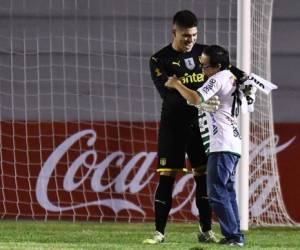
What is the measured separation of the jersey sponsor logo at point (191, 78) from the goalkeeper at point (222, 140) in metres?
0.32

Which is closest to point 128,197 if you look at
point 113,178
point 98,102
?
point 113,178

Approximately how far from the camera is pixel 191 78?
8570 mm

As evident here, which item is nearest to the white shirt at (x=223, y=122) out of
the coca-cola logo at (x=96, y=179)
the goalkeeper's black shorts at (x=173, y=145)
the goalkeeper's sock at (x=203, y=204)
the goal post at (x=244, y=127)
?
the goalkeeper's black shorts at (x=173, y=145)

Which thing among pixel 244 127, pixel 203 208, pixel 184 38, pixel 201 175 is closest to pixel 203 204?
pixel 203 208

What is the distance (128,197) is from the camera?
1170 cm

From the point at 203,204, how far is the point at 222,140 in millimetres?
888

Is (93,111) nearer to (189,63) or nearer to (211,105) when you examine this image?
(189,63)

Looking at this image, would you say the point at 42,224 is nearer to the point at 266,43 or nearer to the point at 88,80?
the point at 88,80

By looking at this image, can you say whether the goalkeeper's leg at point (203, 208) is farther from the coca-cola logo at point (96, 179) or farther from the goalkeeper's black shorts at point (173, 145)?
the coca-cola logo at point (96, 179)

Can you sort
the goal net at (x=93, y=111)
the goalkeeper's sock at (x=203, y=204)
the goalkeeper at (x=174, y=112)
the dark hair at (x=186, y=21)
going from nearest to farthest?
the dark hair at (x=186, y=21)
the goalkeeper at (x=174, y=112)
the goalkeeper's sock at (x=203, y=204)
the goal net at (x=93, y=111)

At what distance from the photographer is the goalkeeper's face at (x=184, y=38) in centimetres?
845

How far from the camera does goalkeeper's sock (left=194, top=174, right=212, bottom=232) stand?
28.9 feet

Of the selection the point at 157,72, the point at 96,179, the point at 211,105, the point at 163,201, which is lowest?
the point at 96,179

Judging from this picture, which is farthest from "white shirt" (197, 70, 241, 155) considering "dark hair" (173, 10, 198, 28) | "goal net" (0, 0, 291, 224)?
"goal net" (0, 0, 291, 224)
